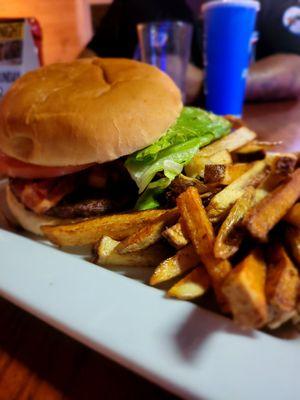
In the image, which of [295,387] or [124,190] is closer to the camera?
[295,387]

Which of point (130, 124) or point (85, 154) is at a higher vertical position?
point (130, 124)

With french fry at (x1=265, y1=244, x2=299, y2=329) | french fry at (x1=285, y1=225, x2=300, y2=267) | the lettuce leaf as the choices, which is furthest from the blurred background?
french fry at (x1=265, y1=244, x2=299, y2=329)

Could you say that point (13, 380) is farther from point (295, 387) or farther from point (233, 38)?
point (233, 38)

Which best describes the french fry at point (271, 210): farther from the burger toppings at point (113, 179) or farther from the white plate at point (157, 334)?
the burger toppings at point (113, 179)

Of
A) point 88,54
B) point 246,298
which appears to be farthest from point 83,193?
point 88,54

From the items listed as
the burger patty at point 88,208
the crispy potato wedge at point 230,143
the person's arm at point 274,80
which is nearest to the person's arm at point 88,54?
the person's arm at point 274,80

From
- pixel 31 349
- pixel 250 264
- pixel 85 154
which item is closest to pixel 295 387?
pixel 250 264

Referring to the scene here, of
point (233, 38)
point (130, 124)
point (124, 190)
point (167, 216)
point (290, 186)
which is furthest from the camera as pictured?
point (233, 38)
